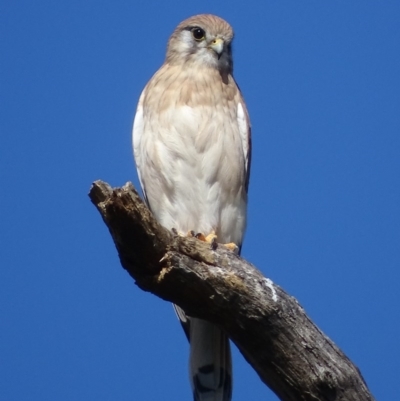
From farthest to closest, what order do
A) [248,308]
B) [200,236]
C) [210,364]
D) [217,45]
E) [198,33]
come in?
1. [198,33]
2. [217,45]
3. [210,364]
4. [200,236]
5. [248,308]

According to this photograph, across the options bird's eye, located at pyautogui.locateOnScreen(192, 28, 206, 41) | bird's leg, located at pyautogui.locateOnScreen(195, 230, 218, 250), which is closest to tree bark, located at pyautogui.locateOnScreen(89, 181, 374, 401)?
bird's leg, located at pyautogui.locateOnScreen(195, 230, 218, 250)

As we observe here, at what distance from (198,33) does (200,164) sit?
3.41 ft

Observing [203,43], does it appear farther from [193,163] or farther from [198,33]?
[193,163]

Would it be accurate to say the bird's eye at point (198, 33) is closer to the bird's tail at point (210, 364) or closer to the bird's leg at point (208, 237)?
the bird's leg at point (208, 237)

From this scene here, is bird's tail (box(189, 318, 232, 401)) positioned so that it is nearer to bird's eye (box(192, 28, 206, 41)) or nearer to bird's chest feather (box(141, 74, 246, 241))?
bird's chest feather (box(141, 74, 246, 241))

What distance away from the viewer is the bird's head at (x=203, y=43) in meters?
5.25

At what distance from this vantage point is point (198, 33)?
5406mm

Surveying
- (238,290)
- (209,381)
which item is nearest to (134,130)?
(209,381)

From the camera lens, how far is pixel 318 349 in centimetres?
358

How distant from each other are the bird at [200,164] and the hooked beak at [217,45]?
1cm

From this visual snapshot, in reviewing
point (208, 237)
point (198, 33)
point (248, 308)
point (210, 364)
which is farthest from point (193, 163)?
point (248, 308)

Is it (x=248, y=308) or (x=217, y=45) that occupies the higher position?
(x=217, y=45)

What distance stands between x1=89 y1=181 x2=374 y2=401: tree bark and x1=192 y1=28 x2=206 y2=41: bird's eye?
2.12 m

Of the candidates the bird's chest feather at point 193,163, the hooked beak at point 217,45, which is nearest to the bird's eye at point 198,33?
the hooked beak at point 217,45
